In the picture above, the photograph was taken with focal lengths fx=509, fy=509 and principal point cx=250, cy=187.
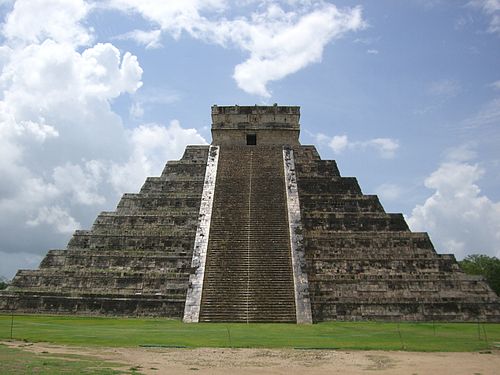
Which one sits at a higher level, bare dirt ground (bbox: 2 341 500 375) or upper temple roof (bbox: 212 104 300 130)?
upper temple roof (bbox: 212 104 300 130)

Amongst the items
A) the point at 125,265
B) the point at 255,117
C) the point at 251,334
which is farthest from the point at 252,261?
the point at 255,117

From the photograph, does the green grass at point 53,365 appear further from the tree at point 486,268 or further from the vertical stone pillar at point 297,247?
the tree at point 486,268

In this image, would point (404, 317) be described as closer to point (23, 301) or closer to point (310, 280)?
point (310, 280)

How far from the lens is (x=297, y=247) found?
61.0ft

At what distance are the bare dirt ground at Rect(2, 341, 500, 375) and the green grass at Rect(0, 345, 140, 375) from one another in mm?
333

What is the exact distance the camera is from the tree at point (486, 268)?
1298 inches

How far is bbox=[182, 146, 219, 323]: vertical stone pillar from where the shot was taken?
1605cm

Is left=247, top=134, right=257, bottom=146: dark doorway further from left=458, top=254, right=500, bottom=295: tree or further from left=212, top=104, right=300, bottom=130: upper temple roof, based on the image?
left=458, top=254, right=500, bottom=295: tree

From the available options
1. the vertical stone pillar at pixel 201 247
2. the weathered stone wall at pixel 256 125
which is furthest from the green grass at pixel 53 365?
the weathered stone wall at pixel 256 125

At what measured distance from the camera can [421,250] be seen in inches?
747

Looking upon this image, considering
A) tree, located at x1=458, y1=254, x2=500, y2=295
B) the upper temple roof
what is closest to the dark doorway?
the upper temple roof

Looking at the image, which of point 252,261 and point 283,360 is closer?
point 283,360

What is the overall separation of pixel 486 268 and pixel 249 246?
22.7m

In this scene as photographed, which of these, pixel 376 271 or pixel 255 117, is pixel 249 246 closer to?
pixel 376 271
